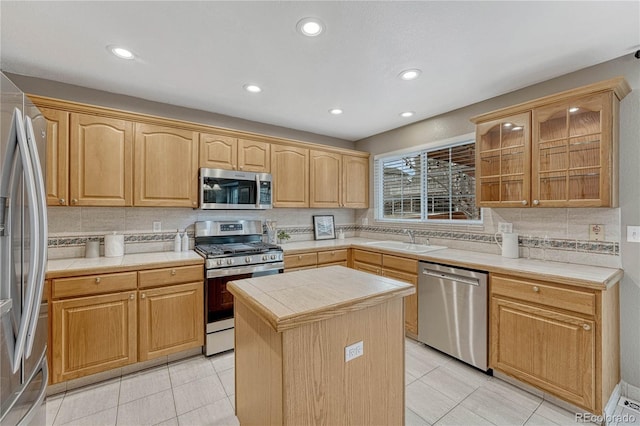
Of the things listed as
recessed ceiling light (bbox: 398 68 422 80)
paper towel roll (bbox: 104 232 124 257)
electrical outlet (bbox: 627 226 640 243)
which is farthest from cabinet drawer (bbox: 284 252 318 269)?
electrical outlet (bbox: 627 226 640 243)

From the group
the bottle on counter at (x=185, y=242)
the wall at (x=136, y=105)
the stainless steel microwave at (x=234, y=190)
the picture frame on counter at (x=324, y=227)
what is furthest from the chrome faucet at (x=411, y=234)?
the bottle on counter at (x=185, y=242)

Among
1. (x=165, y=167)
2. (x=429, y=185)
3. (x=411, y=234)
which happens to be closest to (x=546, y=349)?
(x=411, y=234)

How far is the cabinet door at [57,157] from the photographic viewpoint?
2.28m

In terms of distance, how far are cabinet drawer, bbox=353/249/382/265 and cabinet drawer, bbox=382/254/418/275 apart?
0.08 meters

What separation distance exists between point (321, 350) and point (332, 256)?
237 cm

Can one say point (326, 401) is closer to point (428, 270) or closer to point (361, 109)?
point (428, 270)

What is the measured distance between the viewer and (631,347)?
210cm

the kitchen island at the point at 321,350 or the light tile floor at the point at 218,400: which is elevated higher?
the kitchen island at the point at 321,350

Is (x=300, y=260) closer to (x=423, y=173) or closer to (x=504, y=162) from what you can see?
(x=423, y=173)

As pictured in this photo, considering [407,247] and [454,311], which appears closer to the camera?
[454,311]

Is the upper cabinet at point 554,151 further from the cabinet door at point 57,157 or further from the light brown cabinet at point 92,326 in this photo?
the cabinet door at point 57,157

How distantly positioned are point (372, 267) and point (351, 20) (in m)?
2.52

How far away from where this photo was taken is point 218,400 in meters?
2.08

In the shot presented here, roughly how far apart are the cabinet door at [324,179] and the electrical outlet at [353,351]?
103 inches
